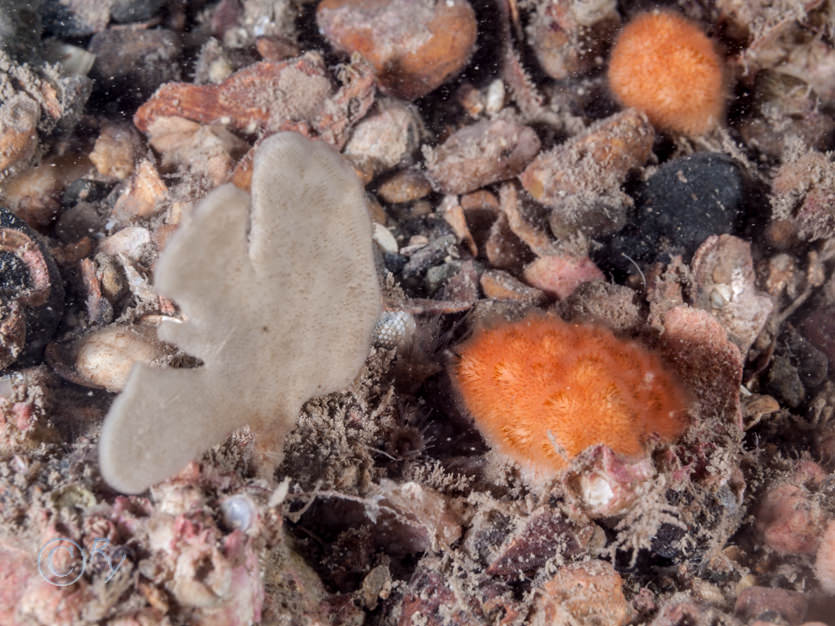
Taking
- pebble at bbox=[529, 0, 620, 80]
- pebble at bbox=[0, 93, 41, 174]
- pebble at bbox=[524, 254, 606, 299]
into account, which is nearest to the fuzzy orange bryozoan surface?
pebble at bbox=[524, 254, 606, 299]

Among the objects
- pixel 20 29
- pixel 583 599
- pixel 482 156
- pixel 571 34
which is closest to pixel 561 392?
pixel 583 599

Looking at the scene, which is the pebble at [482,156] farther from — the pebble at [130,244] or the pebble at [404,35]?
the pebble at [130,244]

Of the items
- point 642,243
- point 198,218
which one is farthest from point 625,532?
point 198,218

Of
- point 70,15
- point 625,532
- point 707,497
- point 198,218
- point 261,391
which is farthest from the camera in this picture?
point 70,15

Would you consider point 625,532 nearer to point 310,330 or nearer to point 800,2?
point 310,330

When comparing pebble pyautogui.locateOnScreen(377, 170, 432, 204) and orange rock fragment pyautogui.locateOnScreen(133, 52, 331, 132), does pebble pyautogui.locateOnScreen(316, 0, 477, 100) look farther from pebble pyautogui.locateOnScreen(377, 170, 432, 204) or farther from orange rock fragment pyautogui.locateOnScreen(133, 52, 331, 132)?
pebble pyautogui.locateOnScreen(377, 170, 432, 204)

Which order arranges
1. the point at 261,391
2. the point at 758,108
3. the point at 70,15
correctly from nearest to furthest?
the point at 261,391
the point at 70,15
the point at 758,108
